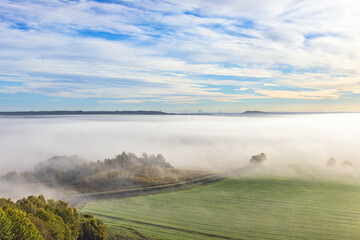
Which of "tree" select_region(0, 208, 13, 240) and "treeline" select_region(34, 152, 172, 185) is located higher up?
"tree" select_region(0, 208, 13, 240)

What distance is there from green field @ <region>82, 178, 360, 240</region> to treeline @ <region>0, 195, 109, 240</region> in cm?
889

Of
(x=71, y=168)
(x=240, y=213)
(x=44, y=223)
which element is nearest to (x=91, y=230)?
(x=44, y=223)

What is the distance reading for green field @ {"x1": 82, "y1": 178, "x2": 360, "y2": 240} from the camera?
66.0 m

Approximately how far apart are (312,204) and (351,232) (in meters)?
25.2

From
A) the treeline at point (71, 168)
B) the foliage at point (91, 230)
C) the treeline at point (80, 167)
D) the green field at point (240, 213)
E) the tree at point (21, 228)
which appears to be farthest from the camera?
the treeline at point (80, 167)

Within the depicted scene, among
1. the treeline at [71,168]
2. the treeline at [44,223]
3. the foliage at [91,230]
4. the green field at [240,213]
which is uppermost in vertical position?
the treeline at [44,223]

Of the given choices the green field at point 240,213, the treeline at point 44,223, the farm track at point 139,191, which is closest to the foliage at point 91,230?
the treeline at point 44,223

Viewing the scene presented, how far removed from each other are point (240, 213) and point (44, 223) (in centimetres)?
5202

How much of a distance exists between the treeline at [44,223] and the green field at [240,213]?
889cm

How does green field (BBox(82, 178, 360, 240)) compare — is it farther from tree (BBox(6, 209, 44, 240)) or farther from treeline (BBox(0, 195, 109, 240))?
tree (BBox(6, 209, 44, 240))

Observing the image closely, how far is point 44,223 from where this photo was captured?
157 ft

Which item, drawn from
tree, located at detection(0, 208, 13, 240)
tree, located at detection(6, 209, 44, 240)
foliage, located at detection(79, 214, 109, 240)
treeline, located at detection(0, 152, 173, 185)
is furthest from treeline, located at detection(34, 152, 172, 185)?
tree, located at detection(0, 208, 13, 240)

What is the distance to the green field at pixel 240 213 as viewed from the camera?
217 ft

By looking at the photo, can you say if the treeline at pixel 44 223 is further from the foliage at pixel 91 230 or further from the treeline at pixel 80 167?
the treeline at pixel 80 167
